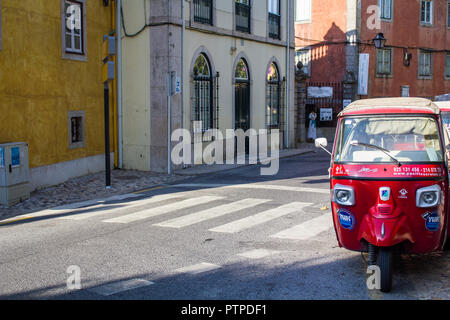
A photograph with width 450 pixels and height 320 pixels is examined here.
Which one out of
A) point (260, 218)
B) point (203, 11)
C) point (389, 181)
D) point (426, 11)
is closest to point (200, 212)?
point (260, 218)

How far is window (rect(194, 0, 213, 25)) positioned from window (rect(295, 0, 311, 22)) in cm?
1332

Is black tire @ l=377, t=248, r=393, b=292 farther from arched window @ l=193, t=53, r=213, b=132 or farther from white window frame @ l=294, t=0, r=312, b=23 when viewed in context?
white window frame @ l=294, t=0, r=312, b=23

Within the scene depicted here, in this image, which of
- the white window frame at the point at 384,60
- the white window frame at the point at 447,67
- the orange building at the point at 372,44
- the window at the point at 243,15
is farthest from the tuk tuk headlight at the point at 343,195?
the white window frame at the point at 447,67

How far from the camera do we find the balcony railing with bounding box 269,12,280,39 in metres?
23.0

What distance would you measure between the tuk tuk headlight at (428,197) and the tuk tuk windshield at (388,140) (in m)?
0.45

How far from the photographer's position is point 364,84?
29891 millimetres

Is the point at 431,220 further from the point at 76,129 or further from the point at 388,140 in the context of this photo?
the point at 76,129

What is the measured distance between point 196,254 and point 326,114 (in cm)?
2145

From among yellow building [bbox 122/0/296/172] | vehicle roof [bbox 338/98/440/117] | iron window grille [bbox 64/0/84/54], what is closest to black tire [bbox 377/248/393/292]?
vehicle roof [bbox 338/98/440/117]

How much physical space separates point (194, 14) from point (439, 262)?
13.1m

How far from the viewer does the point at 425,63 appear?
34.0 m

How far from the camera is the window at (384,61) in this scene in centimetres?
3116

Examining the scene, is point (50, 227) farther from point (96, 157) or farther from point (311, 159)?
point (311, 159)

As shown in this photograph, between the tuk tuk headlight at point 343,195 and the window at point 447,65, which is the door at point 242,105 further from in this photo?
the window at point 447,65
